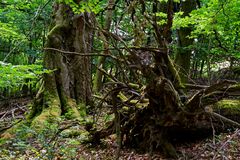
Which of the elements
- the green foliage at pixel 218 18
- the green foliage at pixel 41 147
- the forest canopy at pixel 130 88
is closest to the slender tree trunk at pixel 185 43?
the forest canopy at pixel 130 88

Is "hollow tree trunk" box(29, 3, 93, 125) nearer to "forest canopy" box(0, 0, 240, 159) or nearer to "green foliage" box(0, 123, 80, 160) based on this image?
"forest canopy" box(0, 0, 240, 159)

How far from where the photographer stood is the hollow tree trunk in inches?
326

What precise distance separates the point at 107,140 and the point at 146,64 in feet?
8.63

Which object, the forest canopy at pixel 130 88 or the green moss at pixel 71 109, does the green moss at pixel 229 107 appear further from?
the green moss at pixel 71 109

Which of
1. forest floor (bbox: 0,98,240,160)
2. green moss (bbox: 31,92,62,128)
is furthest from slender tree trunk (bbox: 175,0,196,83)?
green moss (bbox: 31,92,62,128)

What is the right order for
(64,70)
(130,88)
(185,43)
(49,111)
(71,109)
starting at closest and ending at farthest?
(130,88)
(49,111)
(71,109)
(64,70)
(185,43)

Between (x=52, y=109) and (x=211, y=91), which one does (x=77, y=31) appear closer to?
(x=52, y=109)

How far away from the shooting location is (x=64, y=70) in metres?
8.80

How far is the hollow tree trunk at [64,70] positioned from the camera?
8.29 m

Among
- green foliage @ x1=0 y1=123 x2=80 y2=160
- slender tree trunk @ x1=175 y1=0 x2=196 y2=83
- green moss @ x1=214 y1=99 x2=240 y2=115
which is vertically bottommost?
green foliage @ x1=0 y1=123 x2=80 y2=160

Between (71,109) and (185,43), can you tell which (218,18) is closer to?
(185,43)

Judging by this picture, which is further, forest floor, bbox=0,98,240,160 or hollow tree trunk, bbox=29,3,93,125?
hollow tree trunk, bbox=29,3,93,125

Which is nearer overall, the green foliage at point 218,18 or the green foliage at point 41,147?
the green foliage at point 41,147

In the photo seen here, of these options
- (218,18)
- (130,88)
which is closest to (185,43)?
(218,18)
